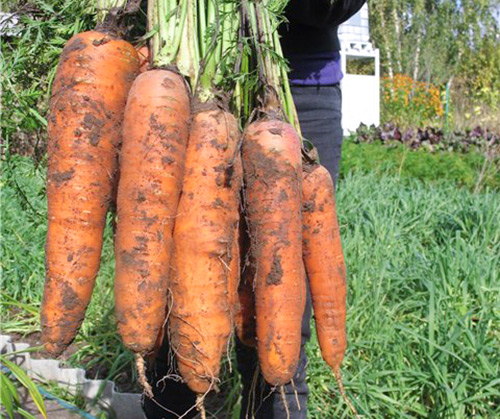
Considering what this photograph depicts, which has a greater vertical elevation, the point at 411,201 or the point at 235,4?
the point at 235,4

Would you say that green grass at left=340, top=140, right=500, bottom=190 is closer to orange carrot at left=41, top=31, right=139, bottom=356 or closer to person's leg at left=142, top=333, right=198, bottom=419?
person's leg at left=142, top=333, right=198, bottom=419

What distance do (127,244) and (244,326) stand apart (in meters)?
0.37

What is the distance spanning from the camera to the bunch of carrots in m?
1.26

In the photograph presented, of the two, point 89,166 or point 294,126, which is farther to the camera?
point 294,126

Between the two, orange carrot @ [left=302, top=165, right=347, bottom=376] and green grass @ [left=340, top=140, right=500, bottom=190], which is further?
green grass @ [left=340, top=140, right=500, bottom=190]

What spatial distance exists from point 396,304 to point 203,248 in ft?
5.56

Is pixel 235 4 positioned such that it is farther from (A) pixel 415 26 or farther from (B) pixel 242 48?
(A) pixel 415 26

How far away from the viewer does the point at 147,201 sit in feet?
4.09

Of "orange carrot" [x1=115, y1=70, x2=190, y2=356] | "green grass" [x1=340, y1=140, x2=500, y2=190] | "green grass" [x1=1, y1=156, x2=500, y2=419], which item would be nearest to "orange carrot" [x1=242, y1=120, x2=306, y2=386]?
"orange carrot" [x1=115, y1=70, x2=190, y2=356]

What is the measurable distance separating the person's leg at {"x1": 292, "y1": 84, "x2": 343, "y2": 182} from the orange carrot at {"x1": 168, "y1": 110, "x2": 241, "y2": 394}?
1.61 feet

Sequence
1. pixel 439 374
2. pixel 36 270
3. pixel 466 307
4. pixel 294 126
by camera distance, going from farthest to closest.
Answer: pixel 36 270
pixel 466 307
pixel 439 374
pixel 294 126

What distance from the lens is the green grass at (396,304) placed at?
2.15 meters

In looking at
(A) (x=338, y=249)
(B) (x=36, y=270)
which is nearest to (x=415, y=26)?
(B) (x=36, y=270)

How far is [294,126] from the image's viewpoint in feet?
4.65
